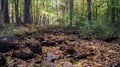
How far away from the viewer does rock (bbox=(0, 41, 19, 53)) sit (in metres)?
9.51

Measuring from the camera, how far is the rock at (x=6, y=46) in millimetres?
9508

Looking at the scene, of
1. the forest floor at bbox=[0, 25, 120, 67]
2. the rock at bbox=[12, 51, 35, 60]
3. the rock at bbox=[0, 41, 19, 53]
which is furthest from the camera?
the rock at bbox=[0, 41, 19, 53]

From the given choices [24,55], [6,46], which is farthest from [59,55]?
[6,46]

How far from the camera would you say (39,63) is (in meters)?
8.08

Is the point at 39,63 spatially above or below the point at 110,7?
below

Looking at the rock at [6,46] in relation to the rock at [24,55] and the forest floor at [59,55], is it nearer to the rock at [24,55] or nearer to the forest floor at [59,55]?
the forest floor at [59,55]

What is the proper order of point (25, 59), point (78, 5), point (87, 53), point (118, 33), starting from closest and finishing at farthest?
point (25, 59)
point (87, 53)
point (118, 33)
point (78, 5)

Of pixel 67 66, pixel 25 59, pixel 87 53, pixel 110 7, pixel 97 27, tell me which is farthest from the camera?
pixel 110 7

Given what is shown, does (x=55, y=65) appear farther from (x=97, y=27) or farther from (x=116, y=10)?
(x=116, y=10)

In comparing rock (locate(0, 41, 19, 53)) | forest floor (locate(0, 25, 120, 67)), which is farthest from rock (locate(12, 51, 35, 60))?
rock (locate(0, 41, 19, 53))

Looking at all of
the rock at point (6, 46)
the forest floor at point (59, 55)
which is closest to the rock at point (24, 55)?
the forest floor at point (59, 55)

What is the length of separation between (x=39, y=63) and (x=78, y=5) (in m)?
39.8

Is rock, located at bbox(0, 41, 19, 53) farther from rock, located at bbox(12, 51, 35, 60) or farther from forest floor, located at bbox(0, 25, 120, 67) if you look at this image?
rock, located at bbox(12, 51, 35, 60)

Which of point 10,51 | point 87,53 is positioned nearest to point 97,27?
point 87,53
